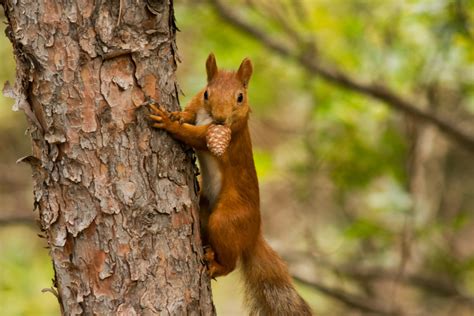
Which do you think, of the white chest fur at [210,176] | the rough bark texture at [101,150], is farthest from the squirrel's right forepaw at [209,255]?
the rough bark texture at [101,150]

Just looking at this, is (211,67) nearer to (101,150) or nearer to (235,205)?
(235,205)

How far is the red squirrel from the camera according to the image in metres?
2.37

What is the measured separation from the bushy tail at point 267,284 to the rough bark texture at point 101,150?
0.60 metres

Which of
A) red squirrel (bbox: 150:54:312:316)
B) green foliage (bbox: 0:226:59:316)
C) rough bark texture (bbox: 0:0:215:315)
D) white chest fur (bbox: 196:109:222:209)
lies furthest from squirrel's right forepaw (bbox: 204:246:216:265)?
green foliage (bbox: 0:226:59:316)

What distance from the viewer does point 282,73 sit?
5.02m

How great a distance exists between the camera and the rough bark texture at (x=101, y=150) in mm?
1890

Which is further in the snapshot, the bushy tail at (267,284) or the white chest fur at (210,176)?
the bushy tail at (267,284)

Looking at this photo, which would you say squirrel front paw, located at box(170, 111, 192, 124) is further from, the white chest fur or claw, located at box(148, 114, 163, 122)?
the white chest fur

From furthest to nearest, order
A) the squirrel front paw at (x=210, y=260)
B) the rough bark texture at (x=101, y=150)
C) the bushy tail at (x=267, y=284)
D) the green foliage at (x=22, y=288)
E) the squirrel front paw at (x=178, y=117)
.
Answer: the green foliage at (x=22, y=288) → the bushy tail at (x=267, y=284) → the squirrel front paw at (x=210, y=260) → the squirrel front paw at (x=178, y=117) → the rough bark texture at (x=101, y=150)

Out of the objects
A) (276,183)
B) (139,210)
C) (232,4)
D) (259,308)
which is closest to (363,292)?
(276,183)

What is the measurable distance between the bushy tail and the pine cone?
1.78 feet

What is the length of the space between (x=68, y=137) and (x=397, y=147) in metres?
3.24

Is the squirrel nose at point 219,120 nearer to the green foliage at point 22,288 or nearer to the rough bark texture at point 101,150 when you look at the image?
the rough bark texture at point 101,150

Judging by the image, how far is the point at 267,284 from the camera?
8.52ft
